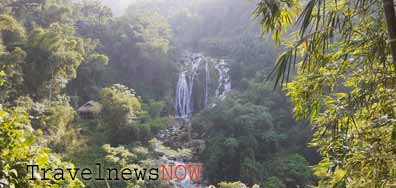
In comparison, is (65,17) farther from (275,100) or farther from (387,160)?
(387,160)

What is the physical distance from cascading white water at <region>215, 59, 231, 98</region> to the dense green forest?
0.06 meters

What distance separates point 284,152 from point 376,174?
8.84 metres

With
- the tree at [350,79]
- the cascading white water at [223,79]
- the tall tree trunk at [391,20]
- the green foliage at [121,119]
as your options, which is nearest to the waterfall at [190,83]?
the cascading white water at [223,79]

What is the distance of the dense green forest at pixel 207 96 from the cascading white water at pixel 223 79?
0.06m

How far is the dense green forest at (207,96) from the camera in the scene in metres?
1.35

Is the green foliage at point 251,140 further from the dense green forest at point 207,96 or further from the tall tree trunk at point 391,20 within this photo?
the tall tree trunk at point 391,20

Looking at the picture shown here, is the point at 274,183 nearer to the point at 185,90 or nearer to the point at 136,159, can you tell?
the point at 136,159

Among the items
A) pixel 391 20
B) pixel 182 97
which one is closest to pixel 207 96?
pixel 182 97

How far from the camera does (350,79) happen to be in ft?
5.86

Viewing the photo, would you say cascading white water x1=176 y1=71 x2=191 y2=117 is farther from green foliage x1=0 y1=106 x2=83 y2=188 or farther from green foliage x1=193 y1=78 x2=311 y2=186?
green foliage x1=0 y1=106 x2=83 y2=188

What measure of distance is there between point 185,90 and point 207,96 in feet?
3.40

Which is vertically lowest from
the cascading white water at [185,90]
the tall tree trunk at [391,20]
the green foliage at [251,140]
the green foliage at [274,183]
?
the green foliage at [274,183]

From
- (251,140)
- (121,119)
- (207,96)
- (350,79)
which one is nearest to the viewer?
(350,79)

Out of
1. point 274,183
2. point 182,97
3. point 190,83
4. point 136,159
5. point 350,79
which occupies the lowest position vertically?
point 274,183
